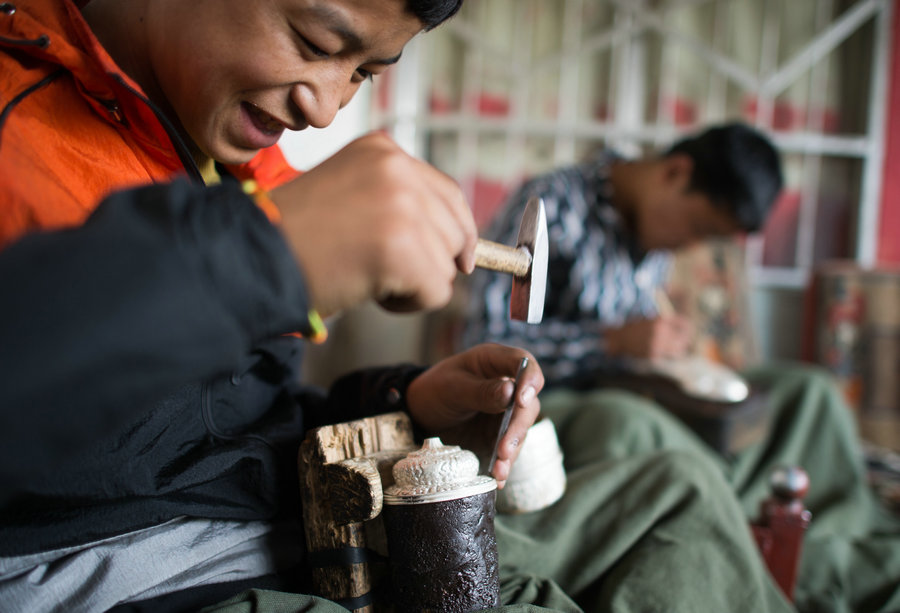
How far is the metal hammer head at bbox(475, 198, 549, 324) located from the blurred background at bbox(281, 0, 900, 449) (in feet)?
6.84

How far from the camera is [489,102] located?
3.12 meters

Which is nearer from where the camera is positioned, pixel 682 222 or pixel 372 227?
pixel 372 227

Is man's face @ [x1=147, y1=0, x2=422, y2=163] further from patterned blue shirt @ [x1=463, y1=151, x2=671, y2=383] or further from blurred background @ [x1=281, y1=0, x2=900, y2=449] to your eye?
blurred background @ [x1=281, y1=0, x2=900, y2=449]

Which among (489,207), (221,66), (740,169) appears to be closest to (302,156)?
(489,207)

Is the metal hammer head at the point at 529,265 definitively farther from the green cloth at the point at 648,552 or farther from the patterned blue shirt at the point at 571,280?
the patterned blue shirt at the point at 571,280

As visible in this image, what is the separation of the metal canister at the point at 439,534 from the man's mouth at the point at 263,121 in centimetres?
41

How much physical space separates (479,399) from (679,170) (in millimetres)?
1519

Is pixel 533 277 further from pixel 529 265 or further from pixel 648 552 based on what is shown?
pixel 648 552

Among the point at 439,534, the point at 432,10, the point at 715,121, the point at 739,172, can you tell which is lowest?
the point at 439,534

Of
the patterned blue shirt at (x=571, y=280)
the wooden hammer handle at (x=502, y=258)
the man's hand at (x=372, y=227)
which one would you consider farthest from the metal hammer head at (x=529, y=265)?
the patterned blue shirt at (x=571, y=280)

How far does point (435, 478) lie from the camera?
2.23 feet

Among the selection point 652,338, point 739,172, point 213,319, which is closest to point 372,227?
point 213,319

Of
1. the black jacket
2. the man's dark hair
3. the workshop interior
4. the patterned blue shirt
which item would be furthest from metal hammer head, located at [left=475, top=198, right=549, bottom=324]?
the workshop interior

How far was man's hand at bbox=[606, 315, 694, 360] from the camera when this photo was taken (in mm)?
1925
